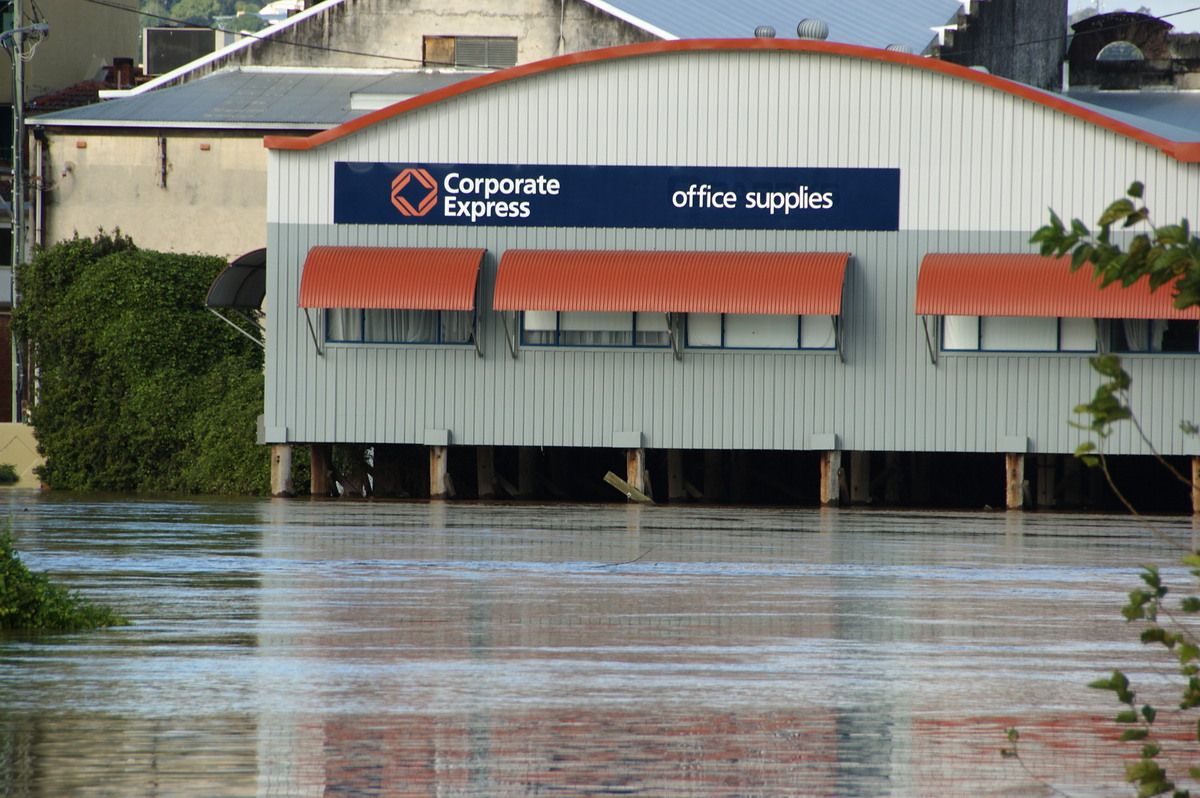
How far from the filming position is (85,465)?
32125 mm

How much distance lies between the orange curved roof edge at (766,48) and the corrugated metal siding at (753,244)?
0.21 metres

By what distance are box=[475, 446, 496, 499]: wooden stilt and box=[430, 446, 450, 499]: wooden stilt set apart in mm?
1410

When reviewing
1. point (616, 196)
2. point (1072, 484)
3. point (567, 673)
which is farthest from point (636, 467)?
point (567, 673)

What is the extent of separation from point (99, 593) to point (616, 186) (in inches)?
595

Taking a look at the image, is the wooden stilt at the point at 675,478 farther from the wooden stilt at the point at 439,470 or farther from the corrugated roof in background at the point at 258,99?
the corrugated roof in background at the point at 258,99

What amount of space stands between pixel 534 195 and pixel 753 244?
11.0 feet

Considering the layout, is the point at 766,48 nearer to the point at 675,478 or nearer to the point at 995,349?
the point at 995,349

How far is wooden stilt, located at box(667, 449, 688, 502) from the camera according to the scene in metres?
29.2

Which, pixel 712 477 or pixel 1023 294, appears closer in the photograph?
pixel 1023 294

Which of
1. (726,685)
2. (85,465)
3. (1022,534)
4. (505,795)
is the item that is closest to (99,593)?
(726,685)

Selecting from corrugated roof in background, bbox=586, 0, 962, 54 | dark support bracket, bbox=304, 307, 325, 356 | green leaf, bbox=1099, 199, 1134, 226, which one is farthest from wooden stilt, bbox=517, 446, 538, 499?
green leaf, bbox=1099, 199, 1134, 226

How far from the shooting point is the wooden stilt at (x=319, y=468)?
94.2 feet

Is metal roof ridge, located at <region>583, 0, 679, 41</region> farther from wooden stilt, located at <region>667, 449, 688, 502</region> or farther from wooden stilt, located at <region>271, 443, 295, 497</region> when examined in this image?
wooden stilt, located at <region>271, 443, 295, 497</region>

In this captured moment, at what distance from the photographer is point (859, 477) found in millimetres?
28344
